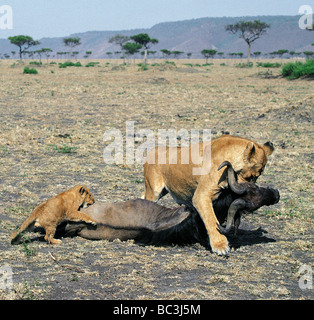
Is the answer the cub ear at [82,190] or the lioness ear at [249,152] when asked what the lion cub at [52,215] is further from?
the lioness ear at [249,152]

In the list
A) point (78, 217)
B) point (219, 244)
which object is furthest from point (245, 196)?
point (78, 217)

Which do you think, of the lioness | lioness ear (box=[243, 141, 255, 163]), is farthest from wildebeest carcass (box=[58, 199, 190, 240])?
lioness ear (box=[243, 141, 255, 163])

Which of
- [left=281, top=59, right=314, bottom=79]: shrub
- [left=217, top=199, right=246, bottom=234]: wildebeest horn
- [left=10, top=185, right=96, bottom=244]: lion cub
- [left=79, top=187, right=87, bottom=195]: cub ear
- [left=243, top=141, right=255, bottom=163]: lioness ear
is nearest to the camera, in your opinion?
[left=217, top=199, right=246, bottom=234]: wildebeest horn

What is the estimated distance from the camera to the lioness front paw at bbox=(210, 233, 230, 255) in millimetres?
5156

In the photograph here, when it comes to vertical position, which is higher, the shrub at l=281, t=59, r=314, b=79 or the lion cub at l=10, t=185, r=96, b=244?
the shrub at l=281, t=59, r=314, b=79

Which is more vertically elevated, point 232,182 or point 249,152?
point 249,152

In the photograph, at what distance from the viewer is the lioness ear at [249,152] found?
505 centimetres

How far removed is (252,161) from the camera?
5.13 metres

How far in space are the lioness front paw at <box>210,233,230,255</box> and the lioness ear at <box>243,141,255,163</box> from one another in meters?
0.92

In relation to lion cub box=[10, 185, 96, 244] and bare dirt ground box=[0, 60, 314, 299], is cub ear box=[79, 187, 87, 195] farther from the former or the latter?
bare dirt ground box=[0, 60, 314, 299]

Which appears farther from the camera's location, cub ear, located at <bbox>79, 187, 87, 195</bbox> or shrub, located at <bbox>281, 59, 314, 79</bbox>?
shrub, located at <bbox>281, 59, 314, 79</bbox>

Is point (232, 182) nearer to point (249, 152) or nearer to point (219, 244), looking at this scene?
point (249, 152)

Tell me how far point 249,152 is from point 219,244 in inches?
43.2
